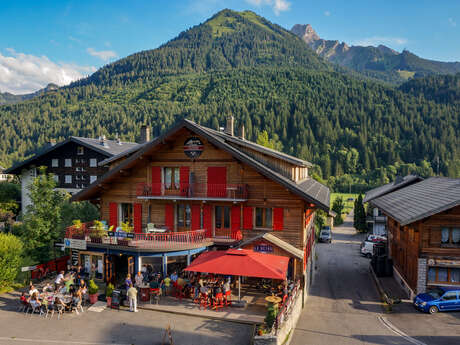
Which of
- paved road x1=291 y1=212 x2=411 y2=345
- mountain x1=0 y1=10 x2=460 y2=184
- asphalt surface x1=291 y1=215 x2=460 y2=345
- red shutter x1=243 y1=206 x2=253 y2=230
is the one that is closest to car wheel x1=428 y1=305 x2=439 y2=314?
asphalt surface x1=291 y1=215 x2=460 y2=345

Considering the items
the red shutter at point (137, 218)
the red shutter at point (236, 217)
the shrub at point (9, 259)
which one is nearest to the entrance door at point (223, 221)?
the red shutter at point (236, 217)

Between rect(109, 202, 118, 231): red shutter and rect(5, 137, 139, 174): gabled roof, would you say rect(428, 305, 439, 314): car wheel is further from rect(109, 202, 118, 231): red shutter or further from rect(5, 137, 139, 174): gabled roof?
rect(5, 137, 139, 174): gabled roof

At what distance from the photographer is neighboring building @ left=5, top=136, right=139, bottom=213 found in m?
47.6

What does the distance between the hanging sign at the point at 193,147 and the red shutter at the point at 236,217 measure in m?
4.20

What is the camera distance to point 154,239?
20469 millimetres

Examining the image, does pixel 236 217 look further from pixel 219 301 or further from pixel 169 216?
pixel 219 301

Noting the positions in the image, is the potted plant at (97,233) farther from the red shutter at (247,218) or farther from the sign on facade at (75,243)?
the red shutter at (247,218)

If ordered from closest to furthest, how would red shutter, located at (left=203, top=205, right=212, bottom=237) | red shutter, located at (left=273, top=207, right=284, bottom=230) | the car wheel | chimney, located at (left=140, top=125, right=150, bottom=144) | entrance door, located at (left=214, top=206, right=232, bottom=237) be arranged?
the car wheel, red shutter, located at (left=273, top=207, right=284, bottom=230), entrance door, located at (left=214, top=206, right=232, bottom=237), red shutter, located at (left=203, top=205, right=212, bottom=237), chimney, located at (left=140, top=125, right=150, bottom=144)

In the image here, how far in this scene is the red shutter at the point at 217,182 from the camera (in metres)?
21.1

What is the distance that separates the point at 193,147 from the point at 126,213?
7.14 meters

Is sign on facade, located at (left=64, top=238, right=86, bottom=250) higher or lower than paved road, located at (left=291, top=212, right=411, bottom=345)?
higher

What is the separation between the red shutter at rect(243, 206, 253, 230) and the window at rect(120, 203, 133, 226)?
8388 mm

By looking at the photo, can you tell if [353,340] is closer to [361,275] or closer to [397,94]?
[361,275]

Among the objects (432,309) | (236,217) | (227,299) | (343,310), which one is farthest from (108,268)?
(432,309)
